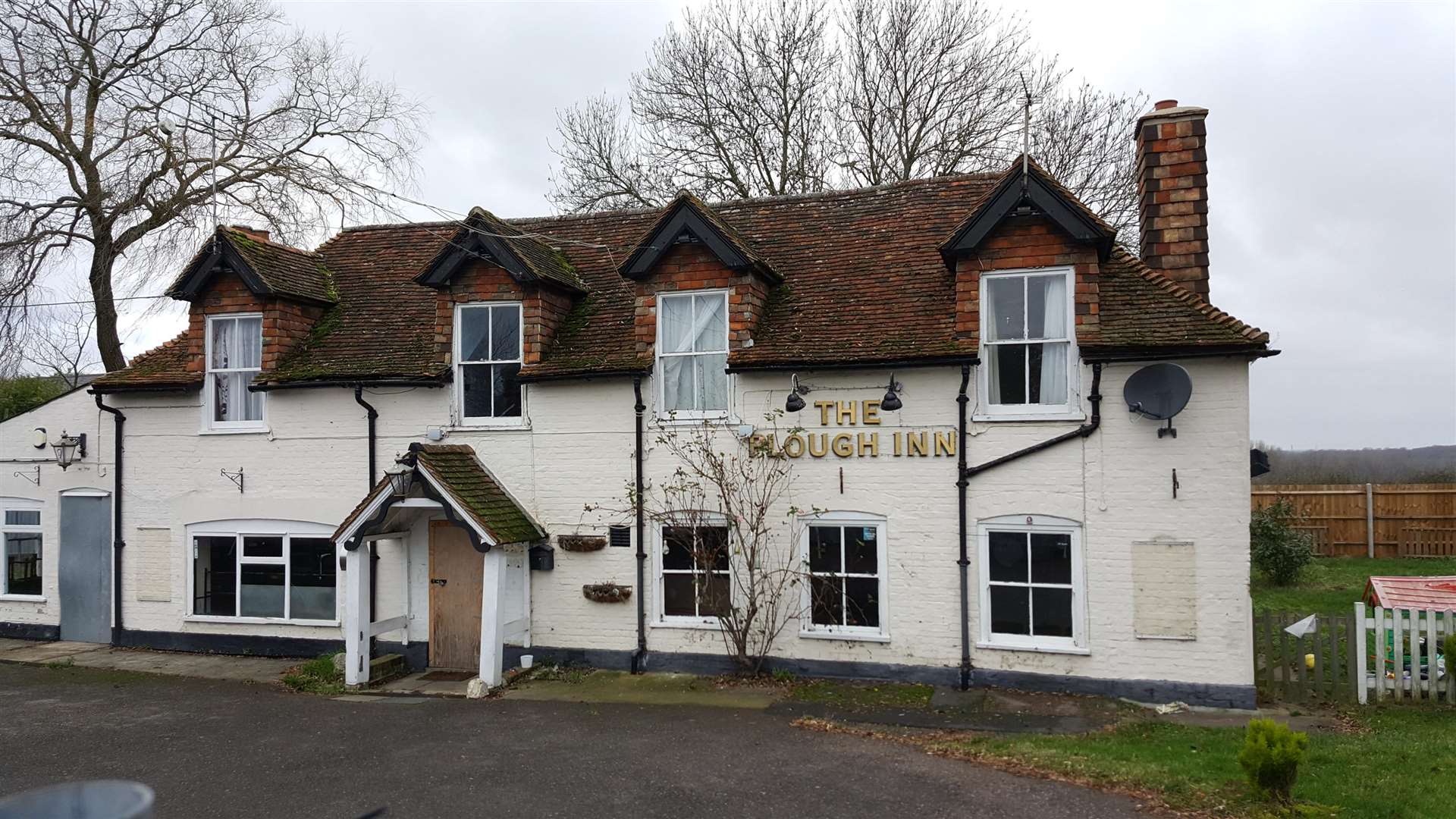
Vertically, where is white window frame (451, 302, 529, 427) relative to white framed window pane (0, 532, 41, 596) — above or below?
above

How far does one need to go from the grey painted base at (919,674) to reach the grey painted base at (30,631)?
8460mm

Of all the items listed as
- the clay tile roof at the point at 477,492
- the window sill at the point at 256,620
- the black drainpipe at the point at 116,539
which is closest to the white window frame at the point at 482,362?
the clay tile roof at the point at 477,492

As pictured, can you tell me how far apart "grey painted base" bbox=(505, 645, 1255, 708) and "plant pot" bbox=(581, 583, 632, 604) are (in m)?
0.70

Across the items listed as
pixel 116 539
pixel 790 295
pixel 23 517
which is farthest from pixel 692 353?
pixel 23 517

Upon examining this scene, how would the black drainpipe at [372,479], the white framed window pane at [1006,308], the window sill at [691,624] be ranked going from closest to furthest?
the white framed window pane at [1006,308] → the window sill at [691,624] → the black drainpipe at [372,479]

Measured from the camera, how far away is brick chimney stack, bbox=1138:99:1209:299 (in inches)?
487

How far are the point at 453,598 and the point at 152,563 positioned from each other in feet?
17.7

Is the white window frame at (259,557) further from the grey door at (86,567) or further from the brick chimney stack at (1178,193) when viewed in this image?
the brick chimney stack at (1178,193)

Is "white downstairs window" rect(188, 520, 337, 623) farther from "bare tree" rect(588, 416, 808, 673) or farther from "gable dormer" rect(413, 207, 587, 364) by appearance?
"bare tree" rect(588, 416, 808, 673)

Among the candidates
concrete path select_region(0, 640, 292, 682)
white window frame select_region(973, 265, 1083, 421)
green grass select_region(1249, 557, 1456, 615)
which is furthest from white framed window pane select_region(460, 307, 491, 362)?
green grass select_region(1249, 557, 1456, 615)

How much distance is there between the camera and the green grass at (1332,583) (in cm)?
1730

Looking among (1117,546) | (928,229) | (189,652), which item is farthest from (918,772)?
(189,652)

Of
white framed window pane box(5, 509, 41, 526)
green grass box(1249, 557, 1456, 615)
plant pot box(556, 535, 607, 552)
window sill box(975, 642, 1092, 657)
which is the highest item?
white framed window pane box(5, 509, 41, 526)

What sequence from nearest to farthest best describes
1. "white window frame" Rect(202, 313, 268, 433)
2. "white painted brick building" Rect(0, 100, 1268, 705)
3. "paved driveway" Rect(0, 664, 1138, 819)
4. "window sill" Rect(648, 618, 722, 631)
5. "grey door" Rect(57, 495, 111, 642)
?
Answer: "paved driveway" Rect(0, 664, 1138, 819), "white painted brick building" Rect(0, 100, 1268, 705), "window sill" Rect(648, 618, 722, 631), "white window frame" Rect(202, 313, 268, 433), "grey door" Rect(57, 495, 111, 642)
